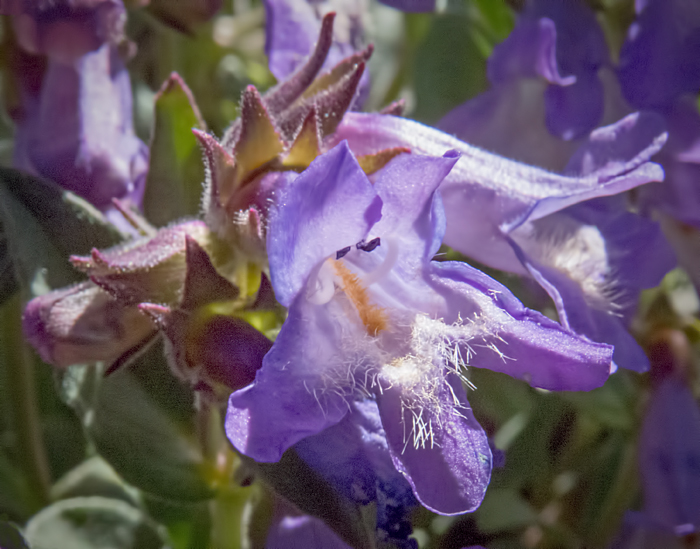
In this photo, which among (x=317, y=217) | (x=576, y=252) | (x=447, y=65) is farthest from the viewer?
(x=447, y=65)

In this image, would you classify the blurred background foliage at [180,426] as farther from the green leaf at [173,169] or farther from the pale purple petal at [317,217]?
the pale purple petal at [317,217]

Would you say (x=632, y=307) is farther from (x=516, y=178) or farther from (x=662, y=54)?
(x=662, y=54)

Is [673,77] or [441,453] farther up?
[673,77]

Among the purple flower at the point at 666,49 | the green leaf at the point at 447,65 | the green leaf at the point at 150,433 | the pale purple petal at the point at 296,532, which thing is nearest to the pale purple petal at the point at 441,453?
the pale purple petal at the point at 296,532

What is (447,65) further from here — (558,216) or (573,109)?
(558,216)

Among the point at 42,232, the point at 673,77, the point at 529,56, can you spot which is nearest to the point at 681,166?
the point at 673,77
